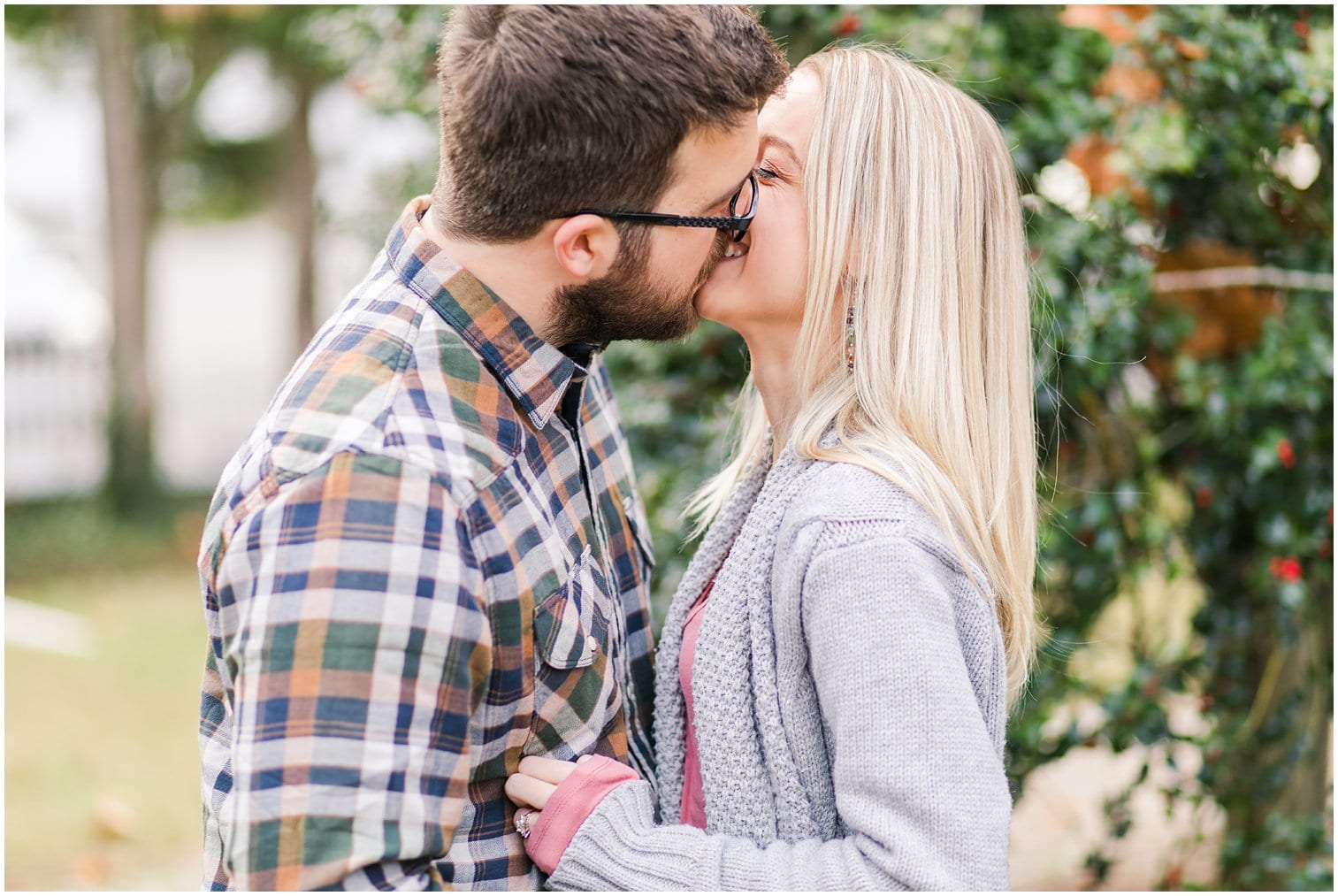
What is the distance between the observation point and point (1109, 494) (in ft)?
9.15

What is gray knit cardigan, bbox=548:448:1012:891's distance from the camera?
4.70 ft

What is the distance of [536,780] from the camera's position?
1569mm

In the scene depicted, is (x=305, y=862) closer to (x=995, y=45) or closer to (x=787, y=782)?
(x=787, y=782)

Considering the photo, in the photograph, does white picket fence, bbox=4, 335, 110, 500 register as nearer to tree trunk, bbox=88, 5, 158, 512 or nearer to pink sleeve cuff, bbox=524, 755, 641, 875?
tree trunk, bbox=88, 5, 158, 512

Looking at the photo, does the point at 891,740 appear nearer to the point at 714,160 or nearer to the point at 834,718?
the point at 834,718

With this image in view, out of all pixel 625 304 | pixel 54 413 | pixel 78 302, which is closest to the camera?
pixel 625 304

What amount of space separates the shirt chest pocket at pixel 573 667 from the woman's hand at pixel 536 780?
0.09 ft

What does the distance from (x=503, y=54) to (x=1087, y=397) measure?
185cm

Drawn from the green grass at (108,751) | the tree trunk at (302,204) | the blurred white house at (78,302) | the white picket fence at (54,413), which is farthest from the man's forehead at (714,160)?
the tree trunk at (302,204)

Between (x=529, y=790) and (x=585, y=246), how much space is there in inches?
29.6

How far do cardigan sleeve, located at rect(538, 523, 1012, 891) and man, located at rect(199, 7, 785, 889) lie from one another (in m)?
0.33

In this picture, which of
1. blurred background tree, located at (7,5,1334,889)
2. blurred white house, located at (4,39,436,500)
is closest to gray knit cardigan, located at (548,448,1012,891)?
blurred background tree, located at (7,5,1334,889)

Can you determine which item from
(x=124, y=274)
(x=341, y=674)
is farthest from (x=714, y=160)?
(x=124, y=274)

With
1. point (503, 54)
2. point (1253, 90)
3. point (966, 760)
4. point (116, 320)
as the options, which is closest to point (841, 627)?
point (966, 760)
